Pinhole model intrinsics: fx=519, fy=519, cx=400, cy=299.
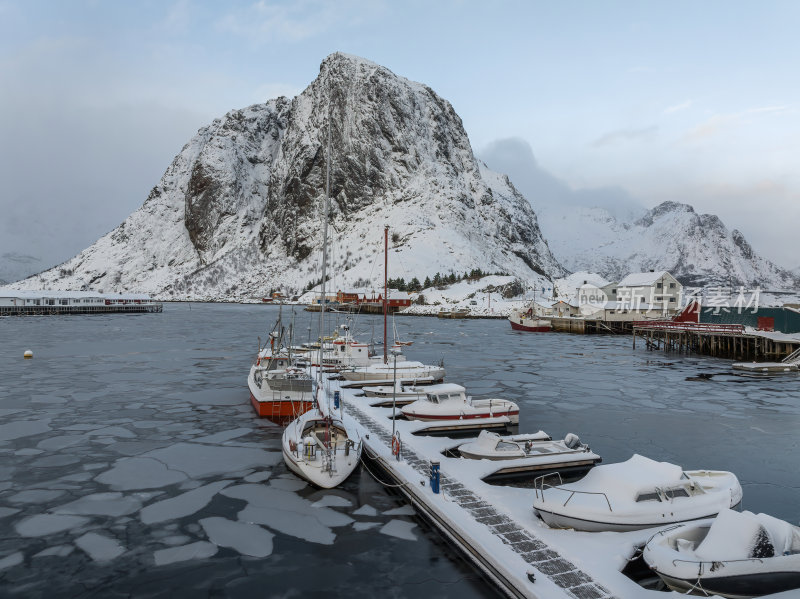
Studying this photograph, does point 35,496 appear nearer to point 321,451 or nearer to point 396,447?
point 321,451

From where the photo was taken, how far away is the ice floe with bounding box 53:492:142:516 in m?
17.2

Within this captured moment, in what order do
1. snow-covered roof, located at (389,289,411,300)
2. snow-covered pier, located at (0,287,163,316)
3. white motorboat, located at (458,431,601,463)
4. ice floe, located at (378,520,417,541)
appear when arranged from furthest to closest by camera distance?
snow-covered roof, located at (389,289,411,300), snow-covered pier, located at (0,287,163,316), white motorboat, located at (458,431,601,463), ice floe, located at (378,520,417,541)

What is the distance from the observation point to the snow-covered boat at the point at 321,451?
19.7 m

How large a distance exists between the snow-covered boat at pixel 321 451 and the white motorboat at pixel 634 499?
7.48 metres

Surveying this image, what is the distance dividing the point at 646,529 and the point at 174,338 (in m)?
79.4

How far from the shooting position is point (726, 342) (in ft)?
229

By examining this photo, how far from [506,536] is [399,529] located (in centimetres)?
354

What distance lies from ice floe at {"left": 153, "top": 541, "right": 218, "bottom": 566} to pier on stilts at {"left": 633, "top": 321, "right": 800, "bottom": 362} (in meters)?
65.1

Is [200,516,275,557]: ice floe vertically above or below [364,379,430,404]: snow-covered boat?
below

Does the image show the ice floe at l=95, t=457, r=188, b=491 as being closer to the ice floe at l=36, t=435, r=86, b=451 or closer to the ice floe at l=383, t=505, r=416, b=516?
the ice floe at l=36, t=435, r=86, b=451

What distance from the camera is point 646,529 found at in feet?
48.9

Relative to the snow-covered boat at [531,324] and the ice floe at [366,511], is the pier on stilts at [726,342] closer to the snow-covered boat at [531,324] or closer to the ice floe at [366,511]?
the snow-covered boat at [531,324]

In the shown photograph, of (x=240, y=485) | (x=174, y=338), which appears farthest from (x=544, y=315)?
(x=240, y=485)

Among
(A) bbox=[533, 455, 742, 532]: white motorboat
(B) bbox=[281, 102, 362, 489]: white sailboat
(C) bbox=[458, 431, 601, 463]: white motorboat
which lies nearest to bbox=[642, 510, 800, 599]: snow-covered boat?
(A) bbox=[533, 455, 742, 532]: white motorboat
